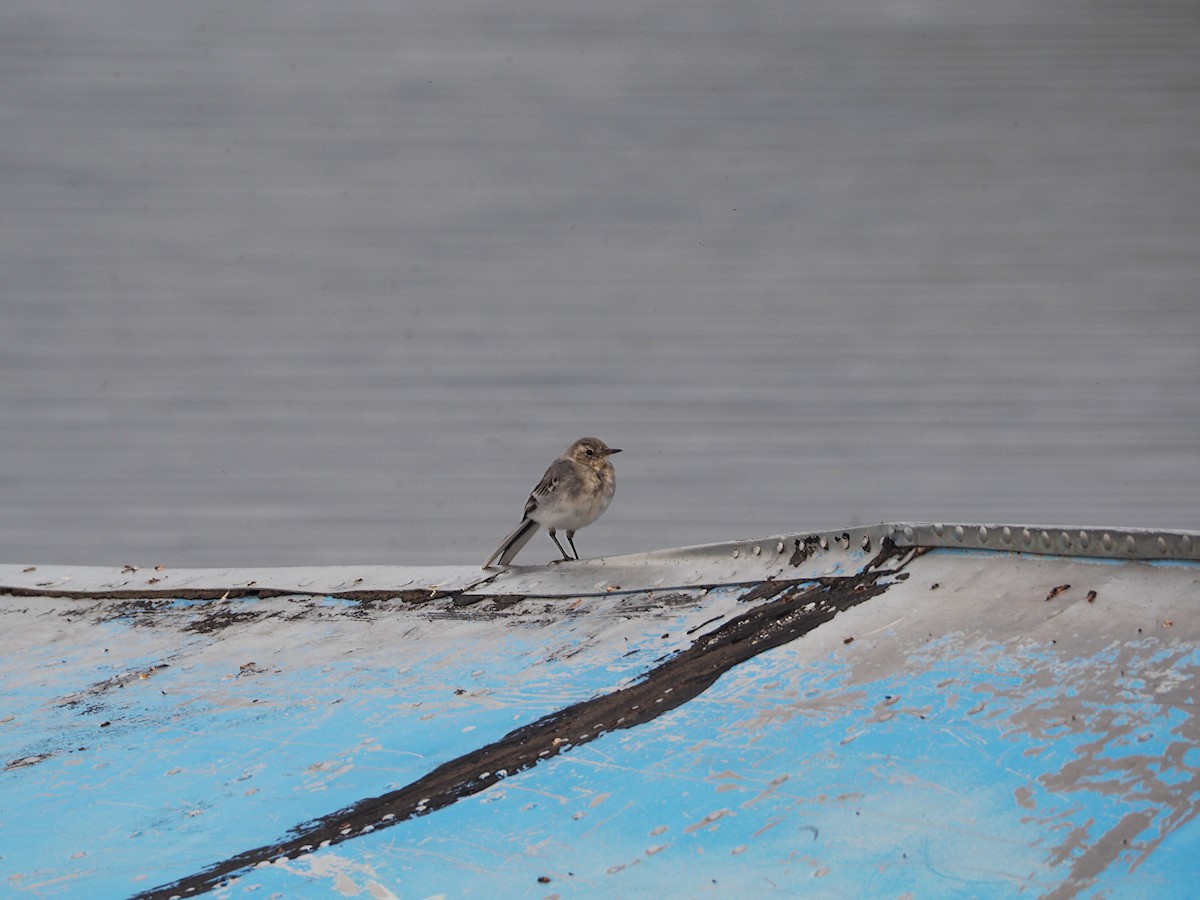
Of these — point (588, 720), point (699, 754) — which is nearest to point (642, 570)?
point (588, 720)

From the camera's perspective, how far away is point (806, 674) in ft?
4.29

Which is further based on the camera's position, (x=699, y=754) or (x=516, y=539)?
(x=516, y=539)

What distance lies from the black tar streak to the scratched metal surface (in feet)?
0.07

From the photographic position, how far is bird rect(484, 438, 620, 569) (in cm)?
290

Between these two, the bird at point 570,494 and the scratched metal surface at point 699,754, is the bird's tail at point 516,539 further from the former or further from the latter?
the scratched metal surface at point 699,754

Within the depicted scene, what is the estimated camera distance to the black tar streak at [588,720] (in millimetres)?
1046

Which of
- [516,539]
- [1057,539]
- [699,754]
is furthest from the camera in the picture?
[516,539]

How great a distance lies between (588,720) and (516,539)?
1569 millimetres

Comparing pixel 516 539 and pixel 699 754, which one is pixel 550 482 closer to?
pixel 516 539

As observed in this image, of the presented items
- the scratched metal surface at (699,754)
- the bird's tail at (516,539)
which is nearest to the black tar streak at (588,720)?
the scratched metal surface at (699,754)

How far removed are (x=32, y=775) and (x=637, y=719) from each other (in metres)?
0.69

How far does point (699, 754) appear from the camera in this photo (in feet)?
3.71

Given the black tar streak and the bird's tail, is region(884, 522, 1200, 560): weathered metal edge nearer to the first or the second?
the black tar streak

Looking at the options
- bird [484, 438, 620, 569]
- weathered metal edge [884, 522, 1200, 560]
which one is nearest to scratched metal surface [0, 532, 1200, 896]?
weathered metal edge [884, 522, 1200, 560]
